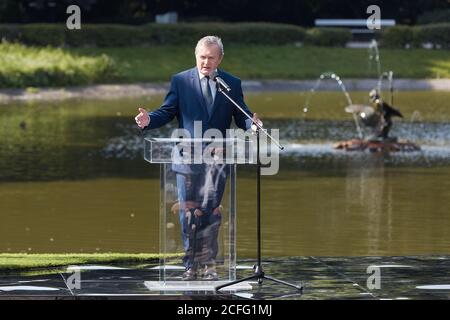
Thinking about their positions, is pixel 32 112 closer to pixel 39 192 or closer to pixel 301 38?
pixel 39 192

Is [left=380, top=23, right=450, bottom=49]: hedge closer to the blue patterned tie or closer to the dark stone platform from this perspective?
the dark stone platform

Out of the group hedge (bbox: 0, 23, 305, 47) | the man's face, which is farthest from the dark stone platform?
hedge (bbox: 0, 23, 305, 47)

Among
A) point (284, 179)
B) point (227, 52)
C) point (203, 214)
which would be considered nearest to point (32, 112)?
point (284, 179)

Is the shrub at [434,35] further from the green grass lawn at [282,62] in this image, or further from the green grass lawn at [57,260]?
the green grass lawn at [57,260]

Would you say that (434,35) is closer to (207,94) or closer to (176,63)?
(176,63)

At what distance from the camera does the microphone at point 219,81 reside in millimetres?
9984

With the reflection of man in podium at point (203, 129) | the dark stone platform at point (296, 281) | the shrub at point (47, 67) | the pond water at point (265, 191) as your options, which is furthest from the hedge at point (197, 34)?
the reflection of man in podium at point (203, 129)

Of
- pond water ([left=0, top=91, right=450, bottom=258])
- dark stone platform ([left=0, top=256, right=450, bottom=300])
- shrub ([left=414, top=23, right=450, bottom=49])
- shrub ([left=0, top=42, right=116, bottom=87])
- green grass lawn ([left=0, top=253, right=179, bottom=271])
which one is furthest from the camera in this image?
shrub ([left=414, top=23, right=450, bottom=49])

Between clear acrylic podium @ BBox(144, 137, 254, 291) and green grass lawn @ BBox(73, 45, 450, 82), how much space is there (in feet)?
122

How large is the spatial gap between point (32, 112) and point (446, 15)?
94.9ft

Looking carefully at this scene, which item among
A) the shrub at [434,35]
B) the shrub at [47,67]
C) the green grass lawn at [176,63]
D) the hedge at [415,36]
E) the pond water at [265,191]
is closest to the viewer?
the pond water at [265,191]

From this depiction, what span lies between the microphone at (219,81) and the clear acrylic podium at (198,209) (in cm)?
37

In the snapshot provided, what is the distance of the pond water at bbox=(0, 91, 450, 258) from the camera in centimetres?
1628

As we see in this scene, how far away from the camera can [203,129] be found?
10234 millimetres
